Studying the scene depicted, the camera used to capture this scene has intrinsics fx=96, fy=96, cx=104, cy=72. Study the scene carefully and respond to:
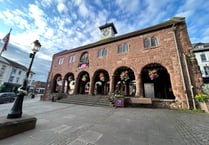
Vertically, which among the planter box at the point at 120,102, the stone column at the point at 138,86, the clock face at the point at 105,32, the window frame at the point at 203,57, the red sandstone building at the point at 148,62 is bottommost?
the planter box at the point at 120,102

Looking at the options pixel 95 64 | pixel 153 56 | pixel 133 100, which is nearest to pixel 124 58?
pixel 153 56

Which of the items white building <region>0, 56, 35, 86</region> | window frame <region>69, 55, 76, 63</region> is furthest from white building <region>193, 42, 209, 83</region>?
white building <region>0, 56, 35, 86</region>

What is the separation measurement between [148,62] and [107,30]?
14.0 m

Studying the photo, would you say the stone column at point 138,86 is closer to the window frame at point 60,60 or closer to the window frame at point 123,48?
the window frame at point 123,48

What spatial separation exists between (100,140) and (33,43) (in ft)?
16.9

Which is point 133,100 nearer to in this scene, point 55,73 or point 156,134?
point 156,134

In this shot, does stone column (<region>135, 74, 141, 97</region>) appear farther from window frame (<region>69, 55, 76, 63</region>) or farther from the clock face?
the clock face

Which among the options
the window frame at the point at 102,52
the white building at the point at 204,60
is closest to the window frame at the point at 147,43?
the window frame at the point at 102,52

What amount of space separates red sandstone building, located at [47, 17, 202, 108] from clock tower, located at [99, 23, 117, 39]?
7.35 meters

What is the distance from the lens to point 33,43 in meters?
4.69

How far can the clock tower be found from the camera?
799 inches

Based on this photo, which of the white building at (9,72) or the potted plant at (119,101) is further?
the white building at (9,72)

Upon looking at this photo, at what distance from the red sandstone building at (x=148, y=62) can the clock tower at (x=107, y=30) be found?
735 cm

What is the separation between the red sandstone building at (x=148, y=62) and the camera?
7.92 m
